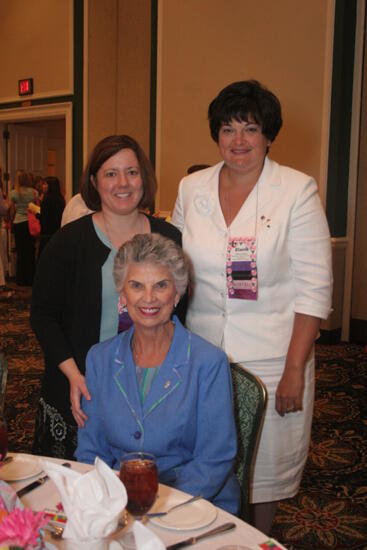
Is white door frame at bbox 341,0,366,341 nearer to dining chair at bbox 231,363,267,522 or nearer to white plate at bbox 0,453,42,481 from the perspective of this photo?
dining chair at bbox 231,363,267,522

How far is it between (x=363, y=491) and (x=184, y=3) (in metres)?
5.22

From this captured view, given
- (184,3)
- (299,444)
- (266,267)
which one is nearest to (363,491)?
(299,444)

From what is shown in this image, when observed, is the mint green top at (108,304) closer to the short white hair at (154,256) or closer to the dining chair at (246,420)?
the short white hair at (154,256)

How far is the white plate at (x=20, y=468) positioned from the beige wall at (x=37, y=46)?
721cm

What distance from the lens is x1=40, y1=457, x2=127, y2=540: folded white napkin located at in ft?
3.05

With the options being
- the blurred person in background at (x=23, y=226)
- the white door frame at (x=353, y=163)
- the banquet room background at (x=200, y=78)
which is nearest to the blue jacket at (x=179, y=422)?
the banquet room background at (x=200, y=78)

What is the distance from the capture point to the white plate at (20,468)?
142 centimetres

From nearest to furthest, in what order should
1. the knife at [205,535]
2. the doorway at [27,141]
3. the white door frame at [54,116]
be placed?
the knife at [205,535] < the white door frame at [54,116] < the doorway at [27,141]

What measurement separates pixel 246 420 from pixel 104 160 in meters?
0.99

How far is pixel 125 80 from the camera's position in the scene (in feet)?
25.8

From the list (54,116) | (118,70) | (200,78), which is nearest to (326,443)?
(200,78)

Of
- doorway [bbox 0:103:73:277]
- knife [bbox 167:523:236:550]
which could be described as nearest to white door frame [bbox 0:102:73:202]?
doorway [bbox 0:103:73:277]

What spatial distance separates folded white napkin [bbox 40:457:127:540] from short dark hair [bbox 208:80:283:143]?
1.40 meters

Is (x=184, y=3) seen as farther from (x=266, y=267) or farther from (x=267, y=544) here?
(x=267, y=544)
